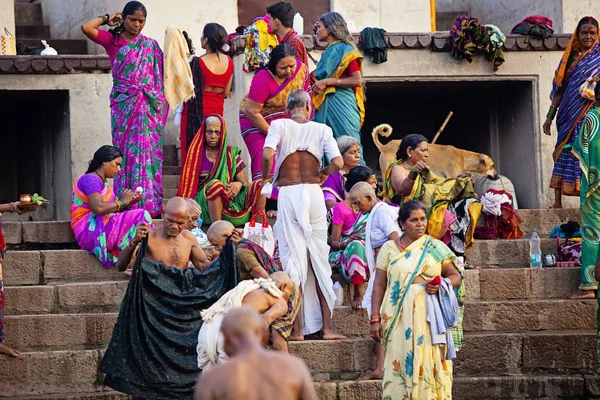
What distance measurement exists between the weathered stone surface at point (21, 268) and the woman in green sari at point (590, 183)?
14.7 feet

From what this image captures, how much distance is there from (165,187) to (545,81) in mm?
4443

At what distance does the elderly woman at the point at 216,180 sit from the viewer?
12.0m

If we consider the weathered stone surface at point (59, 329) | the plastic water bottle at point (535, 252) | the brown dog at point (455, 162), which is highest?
the brown dog at point (455, 162)

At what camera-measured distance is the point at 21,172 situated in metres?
16.8

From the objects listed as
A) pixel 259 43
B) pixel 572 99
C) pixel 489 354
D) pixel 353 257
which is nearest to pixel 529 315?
pixel 489 354

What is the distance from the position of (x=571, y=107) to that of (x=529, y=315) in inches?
112

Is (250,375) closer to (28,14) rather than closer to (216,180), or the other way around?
(216,180)

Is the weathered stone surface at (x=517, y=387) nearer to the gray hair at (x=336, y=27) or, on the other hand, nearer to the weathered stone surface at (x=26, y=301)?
the weathered stone surface at (x=26, y=301)

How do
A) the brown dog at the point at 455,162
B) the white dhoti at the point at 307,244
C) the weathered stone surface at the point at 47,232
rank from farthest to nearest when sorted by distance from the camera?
the brown dog at the point at 455,162
the weathered stone surface at the point at 47,232
the white dhoti at the point at 307,244

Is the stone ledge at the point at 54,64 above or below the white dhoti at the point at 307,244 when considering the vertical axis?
above

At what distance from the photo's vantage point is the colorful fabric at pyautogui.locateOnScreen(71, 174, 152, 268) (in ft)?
37.0

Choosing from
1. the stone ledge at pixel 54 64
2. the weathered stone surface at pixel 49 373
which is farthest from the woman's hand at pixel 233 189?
the stone ledge at pixel 54 64

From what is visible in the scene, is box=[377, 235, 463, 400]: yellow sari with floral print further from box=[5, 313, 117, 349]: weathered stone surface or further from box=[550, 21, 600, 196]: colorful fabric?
box=[550, 21, 600, 196]: colorful fabric

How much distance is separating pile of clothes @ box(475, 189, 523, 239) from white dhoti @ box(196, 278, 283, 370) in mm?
4261
